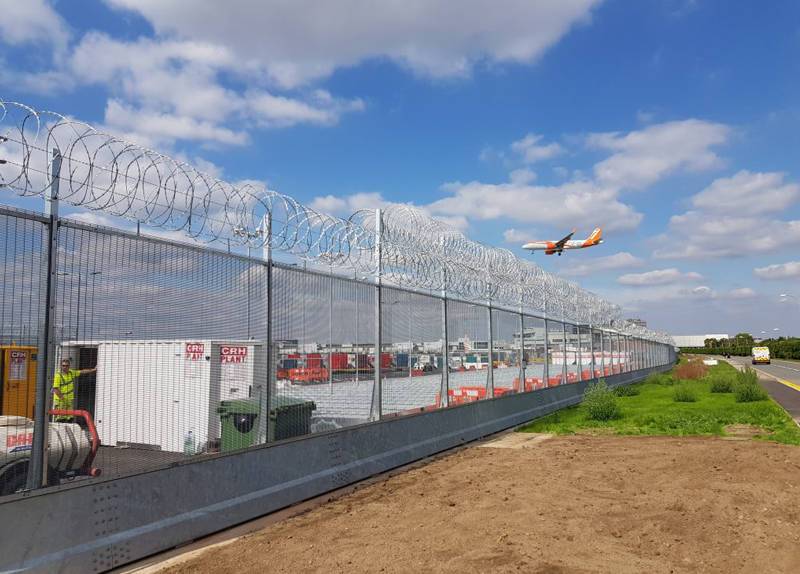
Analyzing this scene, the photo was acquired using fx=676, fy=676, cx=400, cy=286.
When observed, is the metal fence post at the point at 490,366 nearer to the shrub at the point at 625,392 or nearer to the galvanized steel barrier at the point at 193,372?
the galvanized steel barrier at the point at 193,372

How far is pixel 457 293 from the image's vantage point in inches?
588

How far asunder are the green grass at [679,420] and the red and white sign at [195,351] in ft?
36.5

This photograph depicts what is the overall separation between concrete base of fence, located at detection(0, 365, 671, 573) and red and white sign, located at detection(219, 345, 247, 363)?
3.67 feet

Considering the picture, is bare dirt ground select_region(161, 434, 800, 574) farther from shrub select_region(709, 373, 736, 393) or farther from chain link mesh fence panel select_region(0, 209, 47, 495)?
shrub select_region(709, 373, 736, 393)

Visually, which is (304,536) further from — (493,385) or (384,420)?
(493,385)

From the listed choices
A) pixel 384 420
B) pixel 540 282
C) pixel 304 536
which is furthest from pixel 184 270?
pixel 540 282

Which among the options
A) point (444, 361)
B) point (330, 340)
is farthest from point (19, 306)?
point (444, 361)

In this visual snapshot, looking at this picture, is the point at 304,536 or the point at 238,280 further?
the point at 238,280

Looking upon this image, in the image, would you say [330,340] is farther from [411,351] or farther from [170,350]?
[170,350]

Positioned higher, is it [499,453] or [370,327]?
[370,327]

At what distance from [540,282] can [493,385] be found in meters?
5.76

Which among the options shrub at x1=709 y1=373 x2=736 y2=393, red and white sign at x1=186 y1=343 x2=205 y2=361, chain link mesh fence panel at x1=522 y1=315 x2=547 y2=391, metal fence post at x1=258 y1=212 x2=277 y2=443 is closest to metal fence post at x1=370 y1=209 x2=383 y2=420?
metal fence post at x1=258 y1=212 x2=277 y2=443

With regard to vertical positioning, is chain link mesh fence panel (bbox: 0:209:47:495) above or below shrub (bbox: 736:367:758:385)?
above

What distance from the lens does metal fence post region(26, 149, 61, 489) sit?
5801 millimetres
